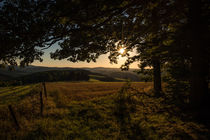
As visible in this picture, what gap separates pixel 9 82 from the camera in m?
4.38

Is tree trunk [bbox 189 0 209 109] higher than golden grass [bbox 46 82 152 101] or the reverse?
higher

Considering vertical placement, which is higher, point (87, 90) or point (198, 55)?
point (198, 55)

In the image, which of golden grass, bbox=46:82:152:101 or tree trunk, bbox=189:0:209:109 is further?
golden grass, bbox=46:82:152:101

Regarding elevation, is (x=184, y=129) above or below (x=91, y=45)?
below

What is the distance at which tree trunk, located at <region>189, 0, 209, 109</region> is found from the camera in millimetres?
3787

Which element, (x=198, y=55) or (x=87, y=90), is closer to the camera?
(x=198, y=55)

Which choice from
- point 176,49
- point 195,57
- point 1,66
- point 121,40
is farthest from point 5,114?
point 195,57

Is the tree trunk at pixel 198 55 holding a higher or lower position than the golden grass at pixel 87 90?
higher

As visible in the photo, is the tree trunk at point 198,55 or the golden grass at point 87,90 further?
the golden grass at point 87,90

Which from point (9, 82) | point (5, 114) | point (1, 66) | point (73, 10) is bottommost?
point (5, 114)

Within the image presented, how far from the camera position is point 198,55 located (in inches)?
157

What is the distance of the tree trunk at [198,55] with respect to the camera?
379 cm

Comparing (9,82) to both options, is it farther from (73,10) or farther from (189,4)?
(189,4)

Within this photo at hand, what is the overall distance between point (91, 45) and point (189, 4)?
5059 millimetres
